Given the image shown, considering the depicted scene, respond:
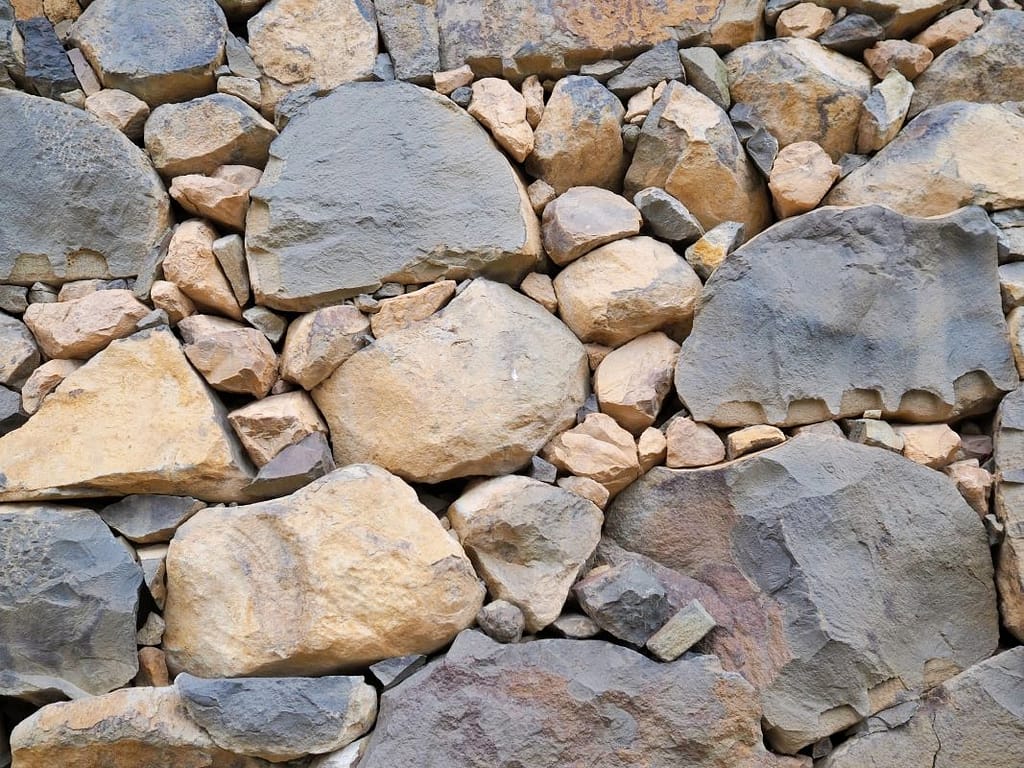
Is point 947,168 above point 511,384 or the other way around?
above

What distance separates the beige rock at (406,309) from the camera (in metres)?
2.29

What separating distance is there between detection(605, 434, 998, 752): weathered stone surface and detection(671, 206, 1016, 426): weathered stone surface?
0.15 meters

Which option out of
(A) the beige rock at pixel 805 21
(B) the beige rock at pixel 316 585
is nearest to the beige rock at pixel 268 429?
(B) the beige rock at pixel 316 585

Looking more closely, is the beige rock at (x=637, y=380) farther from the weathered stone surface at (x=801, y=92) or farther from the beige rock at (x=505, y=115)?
the weathered stone surface at (x=801, y=92)

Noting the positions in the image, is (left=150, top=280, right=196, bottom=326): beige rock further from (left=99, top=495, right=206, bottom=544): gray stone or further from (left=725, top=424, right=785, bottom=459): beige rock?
(left=725, top=424, right=785, bottom=459): beige rock

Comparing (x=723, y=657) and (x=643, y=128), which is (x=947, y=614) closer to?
(x=723, y=657)

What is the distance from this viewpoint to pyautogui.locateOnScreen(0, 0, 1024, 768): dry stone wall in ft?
6.54

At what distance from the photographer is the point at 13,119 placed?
A: 2.39 meters

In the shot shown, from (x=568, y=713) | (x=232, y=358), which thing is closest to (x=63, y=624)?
(x=232, y=358)

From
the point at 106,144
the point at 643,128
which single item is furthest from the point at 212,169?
the point at 643,128

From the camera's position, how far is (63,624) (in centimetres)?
202

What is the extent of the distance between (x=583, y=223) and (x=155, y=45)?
1.28 metres

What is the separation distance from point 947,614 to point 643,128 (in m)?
1.44

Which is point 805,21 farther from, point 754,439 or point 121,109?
point 121,109
